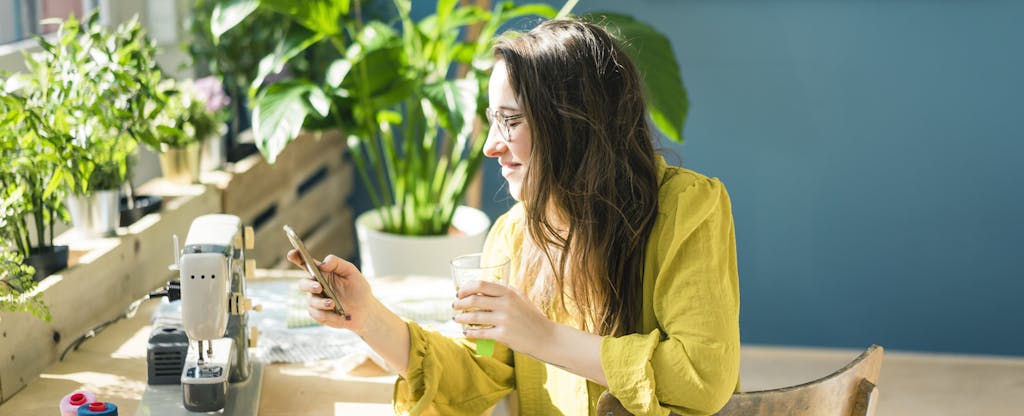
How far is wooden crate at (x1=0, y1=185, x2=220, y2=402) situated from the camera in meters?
1.62

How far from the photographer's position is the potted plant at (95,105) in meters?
1.71

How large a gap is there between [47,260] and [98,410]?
48 cm

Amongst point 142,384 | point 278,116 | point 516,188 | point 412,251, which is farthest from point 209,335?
point 412,251

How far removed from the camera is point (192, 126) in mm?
2465

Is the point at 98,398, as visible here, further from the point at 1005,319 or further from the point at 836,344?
the point at 1005,319

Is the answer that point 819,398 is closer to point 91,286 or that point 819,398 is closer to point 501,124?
point 501,124

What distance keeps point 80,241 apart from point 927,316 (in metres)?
2.88

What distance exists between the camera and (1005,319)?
3621mm

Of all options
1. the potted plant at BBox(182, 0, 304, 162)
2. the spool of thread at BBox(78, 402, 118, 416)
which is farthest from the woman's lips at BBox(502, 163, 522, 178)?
the potted plant at BBox(182, 0, 304, 162)

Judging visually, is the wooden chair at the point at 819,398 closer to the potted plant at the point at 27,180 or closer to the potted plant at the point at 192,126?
the potted plant at the point at 27,180

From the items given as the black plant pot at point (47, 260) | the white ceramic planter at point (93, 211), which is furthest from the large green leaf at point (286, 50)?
the black plant pot at point (47, 260)

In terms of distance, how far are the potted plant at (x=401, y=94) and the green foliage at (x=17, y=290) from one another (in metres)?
0.80

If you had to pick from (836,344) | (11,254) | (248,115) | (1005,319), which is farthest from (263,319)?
(1005,319)

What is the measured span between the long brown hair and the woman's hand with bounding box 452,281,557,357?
0.18 meters
